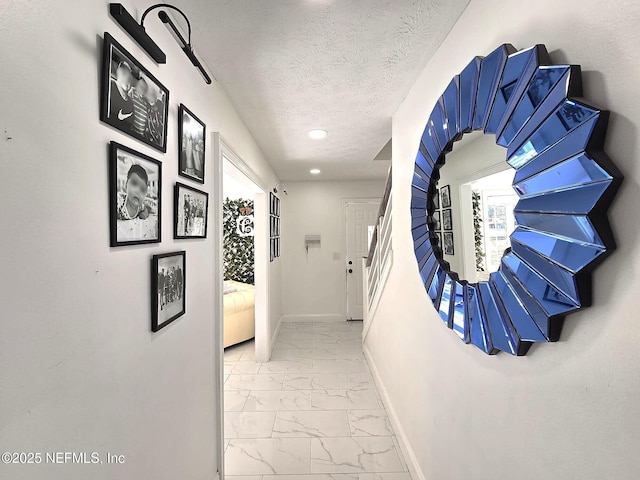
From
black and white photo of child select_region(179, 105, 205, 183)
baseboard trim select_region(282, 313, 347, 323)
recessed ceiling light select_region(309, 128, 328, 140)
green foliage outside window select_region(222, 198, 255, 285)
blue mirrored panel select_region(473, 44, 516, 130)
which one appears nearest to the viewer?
blue mirrored panel select_region(473, 44, 516, 130)

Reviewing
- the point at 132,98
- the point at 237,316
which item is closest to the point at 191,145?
the point at 132,98

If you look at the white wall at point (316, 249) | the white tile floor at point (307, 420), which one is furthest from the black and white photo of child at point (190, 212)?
the white wall at point (316, 249)

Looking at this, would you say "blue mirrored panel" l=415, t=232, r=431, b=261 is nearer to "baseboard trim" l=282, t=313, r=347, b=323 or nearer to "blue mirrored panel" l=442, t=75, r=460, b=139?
"blue mirrored panel" l=442, t=75, r=460, b=139

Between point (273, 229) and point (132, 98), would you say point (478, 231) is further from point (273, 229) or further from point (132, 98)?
point (273, 229)

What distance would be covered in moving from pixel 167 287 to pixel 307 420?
1811mm

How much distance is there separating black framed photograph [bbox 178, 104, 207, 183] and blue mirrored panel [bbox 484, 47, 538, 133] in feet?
3.88

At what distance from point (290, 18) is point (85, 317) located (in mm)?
1287

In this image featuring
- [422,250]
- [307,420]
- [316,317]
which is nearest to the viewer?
[422,250]

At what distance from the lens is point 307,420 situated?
237 cm

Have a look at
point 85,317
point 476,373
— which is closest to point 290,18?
point 85,317

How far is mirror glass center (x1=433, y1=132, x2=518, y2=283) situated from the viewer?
0.95 m

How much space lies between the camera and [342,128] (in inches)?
100

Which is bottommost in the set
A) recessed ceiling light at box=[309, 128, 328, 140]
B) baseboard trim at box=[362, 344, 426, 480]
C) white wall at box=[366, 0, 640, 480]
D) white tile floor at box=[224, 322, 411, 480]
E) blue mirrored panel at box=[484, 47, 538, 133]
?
white tile floor at box=[224, 322, 411, 480]

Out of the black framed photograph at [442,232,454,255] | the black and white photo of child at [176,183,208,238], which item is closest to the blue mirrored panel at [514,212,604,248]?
the black framed photograph at [442,232,454,255]
